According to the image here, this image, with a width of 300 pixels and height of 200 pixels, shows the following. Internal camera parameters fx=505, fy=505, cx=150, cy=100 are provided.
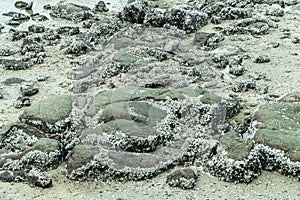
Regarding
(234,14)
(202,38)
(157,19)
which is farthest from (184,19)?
(234,14)

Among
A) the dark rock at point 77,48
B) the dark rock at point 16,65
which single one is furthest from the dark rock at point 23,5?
the dark rock at point 16,65

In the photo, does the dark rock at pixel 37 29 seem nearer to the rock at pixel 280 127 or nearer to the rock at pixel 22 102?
the rock at pixel 22 102

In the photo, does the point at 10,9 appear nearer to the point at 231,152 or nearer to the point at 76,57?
the point at 76,57

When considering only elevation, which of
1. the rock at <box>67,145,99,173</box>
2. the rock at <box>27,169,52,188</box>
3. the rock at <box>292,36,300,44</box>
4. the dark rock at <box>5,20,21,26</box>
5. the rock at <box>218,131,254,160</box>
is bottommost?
the dark rock at <box>5,20,21,26</box>

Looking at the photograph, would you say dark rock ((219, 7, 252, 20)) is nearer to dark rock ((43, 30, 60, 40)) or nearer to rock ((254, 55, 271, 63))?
rock ((254, 55, 271, 63))

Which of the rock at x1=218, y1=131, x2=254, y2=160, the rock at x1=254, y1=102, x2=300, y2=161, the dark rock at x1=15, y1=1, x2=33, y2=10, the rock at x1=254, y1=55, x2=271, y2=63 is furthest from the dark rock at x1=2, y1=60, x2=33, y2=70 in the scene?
the rock at x1=254, y1=102, x2=300, y2=161

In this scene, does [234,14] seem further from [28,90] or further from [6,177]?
[6,177]
